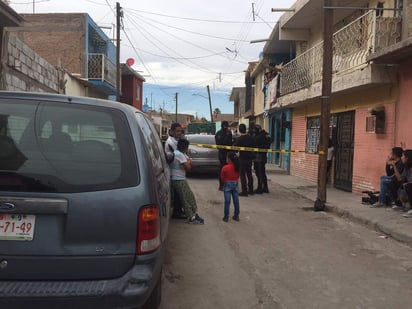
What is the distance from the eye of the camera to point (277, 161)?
882 inches

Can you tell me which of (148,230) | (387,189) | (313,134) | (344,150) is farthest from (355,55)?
(148,230)

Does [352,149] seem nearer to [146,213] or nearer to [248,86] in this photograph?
[146,213]

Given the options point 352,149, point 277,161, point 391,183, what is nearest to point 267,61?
point 277,161

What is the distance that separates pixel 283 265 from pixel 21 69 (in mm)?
9581

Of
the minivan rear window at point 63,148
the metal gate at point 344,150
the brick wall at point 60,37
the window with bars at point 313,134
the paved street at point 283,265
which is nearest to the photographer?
the minivan rear window at point 63,148

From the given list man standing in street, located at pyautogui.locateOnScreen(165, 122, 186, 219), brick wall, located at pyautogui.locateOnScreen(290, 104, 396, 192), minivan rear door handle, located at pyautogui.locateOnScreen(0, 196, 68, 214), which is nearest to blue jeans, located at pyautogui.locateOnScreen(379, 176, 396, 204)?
brick wall, located at pyautogui.locateOnScreen(290, 104, 396, 192)

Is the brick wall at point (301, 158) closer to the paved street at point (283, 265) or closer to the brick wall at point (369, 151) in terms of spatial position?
the brick wall at point (369, 151)

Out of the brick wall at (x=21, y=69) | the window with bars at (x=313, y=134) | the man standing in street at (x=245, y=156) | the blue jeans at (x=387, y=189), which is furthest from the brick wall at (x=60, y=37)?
the blue jeans at (x=387, y=189)

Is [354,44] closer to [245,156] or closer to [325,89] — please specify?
[325,89]

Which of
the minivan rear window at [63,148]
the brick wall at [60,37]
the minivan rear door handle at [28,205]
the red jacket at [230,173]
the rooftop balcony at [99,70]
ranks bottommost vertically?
the red jacket at [230,173]

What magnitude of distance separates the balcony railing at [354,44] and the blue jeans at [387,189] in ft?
9.62

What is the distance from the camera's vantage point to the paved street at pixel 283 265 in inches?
167

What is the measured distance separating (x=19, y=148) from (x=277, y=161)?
2014 cm

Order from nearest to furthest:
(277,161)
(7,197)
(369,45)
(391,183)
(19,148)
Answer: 1. (7,197)
2. (19,148)
3. (391,183)
4. (369,45)
5. (277,161)
